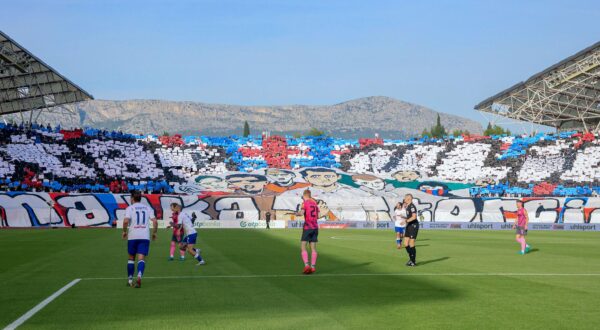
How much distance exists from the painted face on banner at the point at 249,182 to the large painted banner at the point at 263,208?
809 centimetres

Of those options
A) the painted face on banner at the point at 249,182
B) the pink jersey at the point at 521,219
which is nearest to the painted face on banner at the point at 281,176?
the painted face on banner at the point at 249,182

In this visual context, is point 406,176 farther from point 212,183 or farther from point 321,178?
point 212,183

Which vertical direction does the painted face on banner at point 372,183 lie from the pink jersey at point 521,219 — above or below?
above

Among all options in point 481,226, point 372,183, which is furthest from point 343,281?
point 372,183

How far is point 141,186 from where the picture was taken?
75.4m

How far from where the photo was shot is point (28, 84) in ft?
252

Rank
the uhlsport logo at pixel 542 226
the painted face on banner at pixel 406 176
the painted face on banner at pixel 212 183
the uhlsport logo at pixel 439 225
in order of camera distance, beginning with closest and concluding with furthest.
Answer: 1. the uhlsport logo at pixel 542 226
2. the uhlsport logo at pixel 439 225
3. the painted face on banner at pixel 212 183
4. the painted face on banner at pixel 406 176

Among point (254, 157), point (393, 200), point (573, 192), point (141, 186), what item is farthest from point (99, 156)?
point (573, 192)

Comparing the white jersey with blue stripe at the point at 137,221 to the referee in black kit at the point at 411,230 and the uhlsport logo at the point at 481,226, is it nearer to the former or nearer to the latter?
the referee in black kit at the point at 411,230

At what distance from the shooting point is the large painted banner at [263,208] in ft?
199

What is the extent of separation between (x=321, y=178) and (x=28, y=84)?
34662mm

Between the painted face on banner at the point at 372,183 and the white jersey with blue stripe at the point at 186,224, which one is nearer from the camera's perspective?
the white jersey with blue stripe at the point at 186,224

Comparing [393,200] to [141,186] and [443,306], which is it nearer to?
[141,186]

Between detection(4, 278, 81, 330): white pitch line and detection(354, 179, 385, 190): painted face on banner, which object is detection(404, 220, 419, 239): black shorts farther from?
detection(354, 179, 385, 190): painted face on banner
